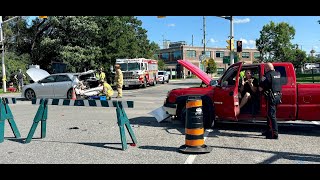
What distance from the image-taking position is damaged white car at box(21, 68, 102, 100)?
17.3m

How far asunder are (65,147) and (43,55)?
3623cm

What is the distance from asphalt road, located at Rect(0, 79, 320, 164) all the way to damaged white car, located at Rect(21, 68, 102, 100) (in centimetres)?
683

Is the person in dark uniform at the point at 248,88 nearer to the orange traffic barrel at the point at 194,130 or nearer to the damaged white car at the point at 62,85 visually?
the orange traffic barrel at the point at 194,130

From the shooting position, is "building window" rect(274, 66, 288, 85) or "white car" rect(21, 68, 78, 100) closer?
"building window" rect(274, 66, 288, 85)

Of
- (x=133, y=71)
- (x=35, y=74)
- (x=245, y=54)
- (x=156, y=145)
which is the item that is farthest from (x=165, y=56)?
(x=156, y=145)

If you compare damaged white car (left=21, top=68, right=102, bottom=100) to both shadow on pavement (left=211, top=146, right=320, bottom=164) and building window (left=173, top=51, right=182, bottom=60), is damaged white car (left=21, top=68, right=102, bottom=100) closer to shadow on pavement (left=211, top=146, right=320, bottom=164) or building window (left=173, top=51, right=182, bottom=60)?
shadow on pavement (left=211, top=146, right=320, bottom=164)

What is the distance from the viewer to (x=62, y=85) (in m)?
17.9

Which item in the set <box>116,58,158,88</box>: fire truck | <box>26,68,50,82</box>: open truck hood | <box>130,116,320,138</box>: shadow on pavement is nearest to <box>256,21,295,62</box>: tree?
<box>116,58,158,88</box>: fire truck

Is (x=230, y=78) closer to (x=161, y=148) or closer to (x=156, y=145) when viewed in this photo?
(x=156, y=145)

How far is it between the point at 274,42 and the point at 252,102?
50601 mm

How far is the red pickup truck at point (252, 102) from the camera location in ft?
26.5
